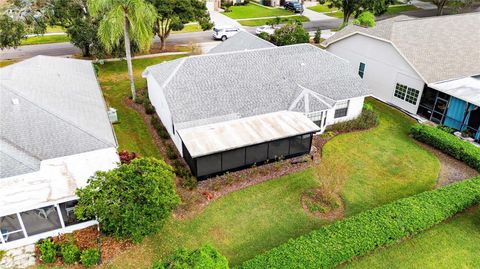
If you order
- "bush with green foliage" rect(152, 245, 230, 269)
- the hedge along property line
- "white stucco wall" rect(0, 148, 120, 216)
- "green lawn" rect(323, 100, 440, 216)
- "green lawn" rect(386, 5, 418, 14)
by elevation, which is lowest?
"green lawn" rect(323, 100, 440, 216)

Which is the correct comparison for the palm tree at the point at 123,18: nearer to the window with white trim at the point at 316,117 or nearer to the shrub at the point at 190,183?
the shrub at the point at 190,183

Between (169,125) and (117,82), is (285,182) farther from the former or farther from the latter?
(117,82)

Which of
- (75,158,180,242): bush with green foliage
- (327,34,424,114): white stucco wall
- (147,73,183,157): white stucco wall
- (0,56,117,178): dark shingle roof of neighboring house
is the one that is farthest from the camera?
(327,34,424,114): white stucco wall

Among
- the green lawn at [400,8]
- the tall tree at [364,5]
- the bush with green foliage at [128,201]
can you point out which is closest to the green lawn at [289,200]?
the bush with green foliage at [128,201]

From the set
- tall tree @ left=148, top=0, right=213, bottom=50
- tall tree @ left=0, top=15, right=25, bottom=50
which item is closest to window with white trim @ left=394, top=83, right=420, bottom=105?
tall tree @ left=148, top=0, right=213, bottom=50

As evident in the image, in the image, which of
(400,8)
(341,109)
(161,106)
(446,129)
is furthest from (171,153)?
(400,8)

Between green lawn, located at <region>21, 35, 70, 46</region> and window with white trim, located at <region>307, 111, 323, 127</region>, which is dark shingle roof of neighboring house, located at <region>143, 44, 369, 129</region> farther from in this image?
green lawn, located at <region>21, 35, 70, 46</region>
